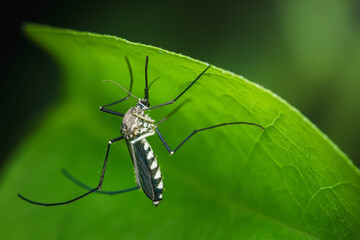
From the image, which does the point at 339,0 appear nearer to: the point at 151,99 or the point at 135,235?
the point at 151,99

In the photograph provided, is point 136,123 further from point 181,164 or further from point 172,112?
point 181,164

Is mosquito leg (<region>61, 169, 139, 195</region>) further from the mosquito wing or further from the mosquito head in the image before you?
the mosquito head

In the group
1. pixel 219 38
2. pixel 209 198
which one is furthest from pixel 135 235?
pixel 219 38

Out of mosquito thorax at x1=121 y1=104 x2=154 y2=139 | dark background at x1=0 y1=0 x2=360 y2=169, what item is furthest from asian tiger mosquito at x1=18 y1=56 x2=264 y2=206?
dark background at x1=0 y1=0 x2=360 y2=169

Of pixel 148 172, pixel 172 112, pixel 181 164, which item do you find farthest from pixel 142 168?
pixel 172 112

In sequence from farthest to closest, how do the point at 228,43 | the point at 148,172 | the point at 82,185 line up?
the point at 228,43, the point at 82,185, the point at 148,172

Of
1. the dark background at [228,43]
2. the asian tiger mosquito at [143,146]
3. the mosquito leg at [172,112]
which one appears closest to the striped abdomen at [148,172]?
the asian tiger mosquito at [143,146]
